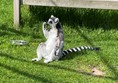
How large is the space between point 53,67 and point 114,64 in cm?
102

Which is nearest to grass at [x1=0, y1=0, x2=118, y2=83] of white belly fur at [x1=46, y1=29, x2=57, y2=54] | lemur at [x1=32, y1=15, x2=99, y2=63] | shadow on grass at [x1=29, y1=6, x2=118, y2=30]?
shadow on grass at [x1=29, y1=6, x2=118, y2=30]

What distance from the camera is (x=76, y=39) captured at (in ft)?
23.3

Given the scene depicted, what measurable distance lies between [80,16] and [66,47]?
121 cm

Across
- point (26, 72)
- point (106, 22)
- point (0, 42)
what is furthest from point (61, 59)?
point (106, 22)

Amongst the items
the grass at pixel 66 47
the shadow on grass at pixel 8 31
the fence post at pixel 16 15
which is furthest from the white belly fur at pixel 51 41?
the fence post at pixel 16 15

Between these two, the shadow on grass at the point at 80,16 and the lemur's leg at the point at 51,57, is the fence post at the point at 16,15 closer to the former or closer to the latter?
the shadow on grass at the point at 80,16

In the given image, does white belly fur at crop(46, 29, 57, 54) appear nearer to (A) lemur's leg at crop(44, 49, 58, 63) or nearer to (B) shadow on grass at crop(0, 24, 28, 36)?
(A) lemur's leg at crop(44, 49, 58, 63)

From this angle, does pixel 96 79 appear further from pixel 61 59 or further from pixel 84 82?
pixel 61 59

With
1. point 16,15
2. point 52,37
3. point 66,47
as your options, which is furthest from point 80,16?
point 52,37

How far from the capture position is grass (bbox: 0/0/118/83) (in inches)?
221

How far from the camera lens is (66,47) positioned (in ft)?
22.0

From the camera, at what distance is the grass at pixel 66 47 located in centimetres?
561

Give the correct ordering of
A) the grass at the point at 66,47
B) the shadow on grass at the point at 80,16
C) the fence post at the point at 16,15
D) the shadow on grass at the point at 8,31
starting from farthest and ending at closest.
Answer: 1. the shadow on grass at the point at 80,16
2. the fence post at the point at 16,15
3. the shadow on grass at the point at 8,31
4. the grass at the point at 66,47

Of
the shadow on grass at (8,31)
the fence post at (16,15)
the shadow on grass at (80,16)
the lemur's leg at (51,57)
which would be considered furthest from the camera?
the shadow on grass at (80,16)
